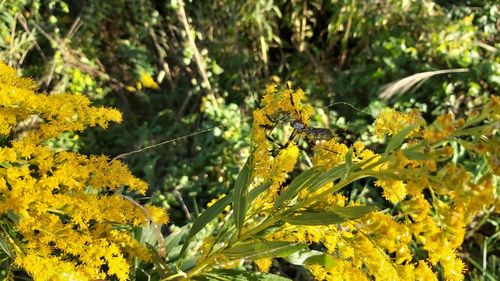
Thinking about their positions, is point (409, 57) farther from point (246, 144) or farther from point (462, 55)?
point (246, 144)

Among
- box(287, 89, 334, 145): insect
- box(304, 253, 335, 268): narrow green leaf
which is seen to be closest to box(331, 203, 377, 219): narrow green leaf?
box(304, 253, 335, 268): narrow green leaf

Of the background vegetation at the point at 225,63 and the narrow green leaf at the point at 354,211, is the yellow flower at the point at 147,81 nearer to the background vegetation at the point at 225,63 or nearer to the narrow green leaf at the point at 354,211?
the background vegetation at the point at 225,63

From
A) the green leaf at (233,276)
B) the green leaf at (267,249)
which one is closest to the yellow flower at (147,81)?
the green leaf at (233,276)

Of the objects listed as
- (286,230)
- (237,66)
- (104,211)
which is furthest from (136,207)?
(237,66)

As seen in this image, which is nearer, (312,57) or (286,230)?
(286,230)

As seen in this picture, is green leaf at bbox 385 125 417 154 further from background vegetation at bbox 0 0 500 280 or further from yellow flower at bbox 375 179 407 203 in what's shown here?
background vegetation at bbox 0 0 500 280
